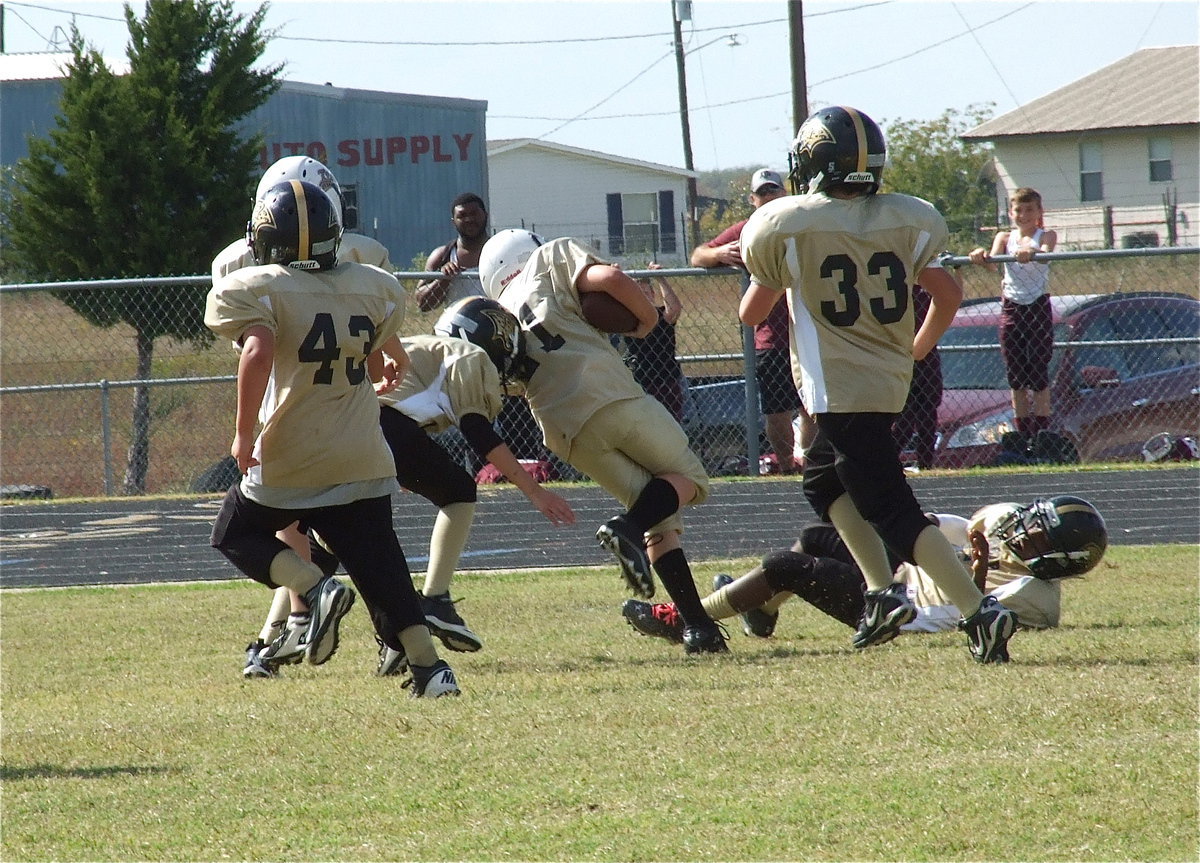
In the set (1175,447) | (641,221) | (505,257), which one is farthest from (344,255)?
(641,221)

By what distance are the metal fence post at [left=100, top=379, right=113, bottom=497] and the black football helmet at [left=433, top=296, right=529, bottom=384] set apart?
7.88m

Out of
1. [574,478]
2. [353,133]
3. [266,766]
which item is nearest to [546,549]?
[574,478]

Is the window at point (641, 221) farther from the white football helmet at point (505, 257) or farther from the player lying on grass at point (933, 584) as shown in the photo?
the player lying on grass at point (933, 584)

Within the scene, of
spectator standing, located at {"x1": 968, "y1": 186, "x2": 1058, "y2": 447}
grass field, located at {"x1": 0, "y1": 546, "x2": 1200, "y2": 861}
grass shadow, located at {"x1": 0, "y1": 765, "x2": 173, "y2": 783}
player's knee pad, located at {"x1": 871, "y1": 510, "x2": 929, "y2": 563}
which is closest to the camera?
grass field, located at {"x1": 0, "y1": 546, "x2": 1200, "y2": 861}

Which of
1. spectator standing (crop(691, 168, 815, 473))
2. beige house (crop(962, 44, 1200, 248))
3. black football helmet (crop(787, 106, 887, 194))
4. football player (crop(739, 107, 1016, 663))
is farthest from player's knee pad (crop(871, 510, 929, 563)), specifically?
beige house (crop(962, 44, 1200, 248))

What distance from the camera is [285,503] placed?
543 cm

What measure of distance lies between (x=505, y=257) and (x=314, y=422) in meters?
1.60

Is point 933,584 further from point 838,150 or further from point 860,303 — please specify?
point 838,150

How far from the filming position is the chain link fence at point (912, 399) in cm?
1213

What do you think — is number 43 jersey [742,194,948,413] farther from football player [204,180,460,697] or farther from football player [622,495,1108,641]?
football player [204,180,460,697]

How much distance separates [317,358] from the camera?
17.1ft

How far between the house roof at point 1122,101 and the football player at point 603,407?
4086 centimetres

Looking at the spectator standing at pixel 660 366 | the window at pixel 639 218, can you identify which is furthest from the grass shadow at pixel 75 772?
the window at pixel 639 218

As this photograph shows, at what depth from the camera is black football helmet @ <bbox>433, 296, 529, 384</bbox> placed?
6.15m
